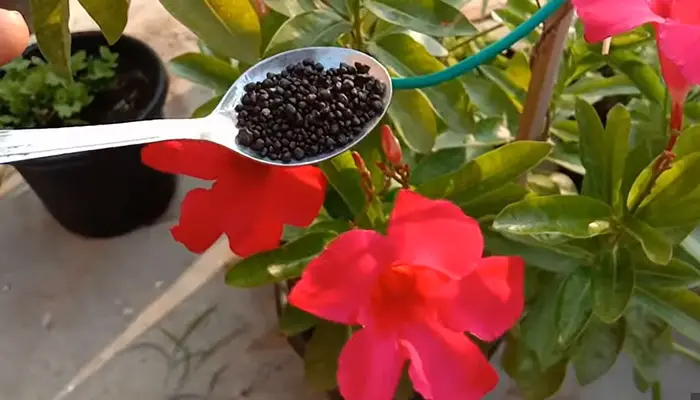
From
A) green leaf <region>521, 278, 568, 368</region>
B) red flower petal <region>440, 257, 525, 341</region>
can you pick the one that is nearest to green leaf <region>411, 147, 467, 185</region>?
green leaf <region>521, 278, 568, 368</region>

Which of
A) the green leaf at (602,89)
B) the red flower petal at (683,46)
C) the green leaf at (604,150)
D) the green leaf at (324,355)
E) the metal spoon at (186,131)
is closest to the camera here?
the red flower petal at (683,46)

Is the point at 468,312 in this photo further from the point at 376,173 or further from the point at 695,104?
the point at 695,104

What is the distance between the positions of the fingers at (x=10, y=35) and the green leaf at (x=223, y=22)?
0.15 metres

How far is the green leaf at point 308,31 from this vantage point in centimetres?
64

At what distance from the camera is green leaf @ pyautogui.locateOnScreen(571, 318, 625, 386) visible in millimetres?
713

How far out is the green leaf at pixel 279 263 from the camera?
63cm

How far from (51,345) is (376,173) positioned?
565 mm

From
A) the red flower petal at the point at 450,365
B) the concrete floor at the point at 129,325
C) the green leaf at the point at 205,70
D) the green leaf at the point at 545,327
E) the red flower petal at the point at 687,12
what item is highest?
the red flower petal at the point at 687,12

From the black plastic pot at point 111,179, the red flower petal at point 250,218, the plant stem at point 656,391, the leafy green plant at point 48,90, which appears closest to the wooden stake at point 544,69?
the red flower petal at point 250,218

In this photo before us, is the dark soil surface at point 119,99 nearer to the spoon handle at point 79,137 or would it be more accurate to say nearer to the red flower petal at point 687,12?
the spoon handle at point 79,137

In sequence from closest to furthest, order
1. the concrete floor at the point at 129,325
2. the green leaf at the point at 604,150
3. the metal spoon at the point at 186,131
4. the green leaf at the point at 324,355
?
the metal spoon at the point at 186,131, the green leaf at the point at 604,150, the green leaf at the point at 324,355, the concrete floor at the point at 129,325

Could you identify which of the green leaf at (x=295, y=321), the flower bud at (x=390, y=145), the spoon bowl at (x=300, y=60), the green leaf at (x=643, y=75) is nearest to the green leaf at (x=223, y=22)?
the spoon bowl at (x=300, y=60)

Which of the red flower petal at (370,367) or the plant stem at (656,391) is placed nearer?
the red flower petal at (370,367)

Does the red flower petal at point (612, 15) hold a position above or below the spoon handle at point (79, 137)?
above
